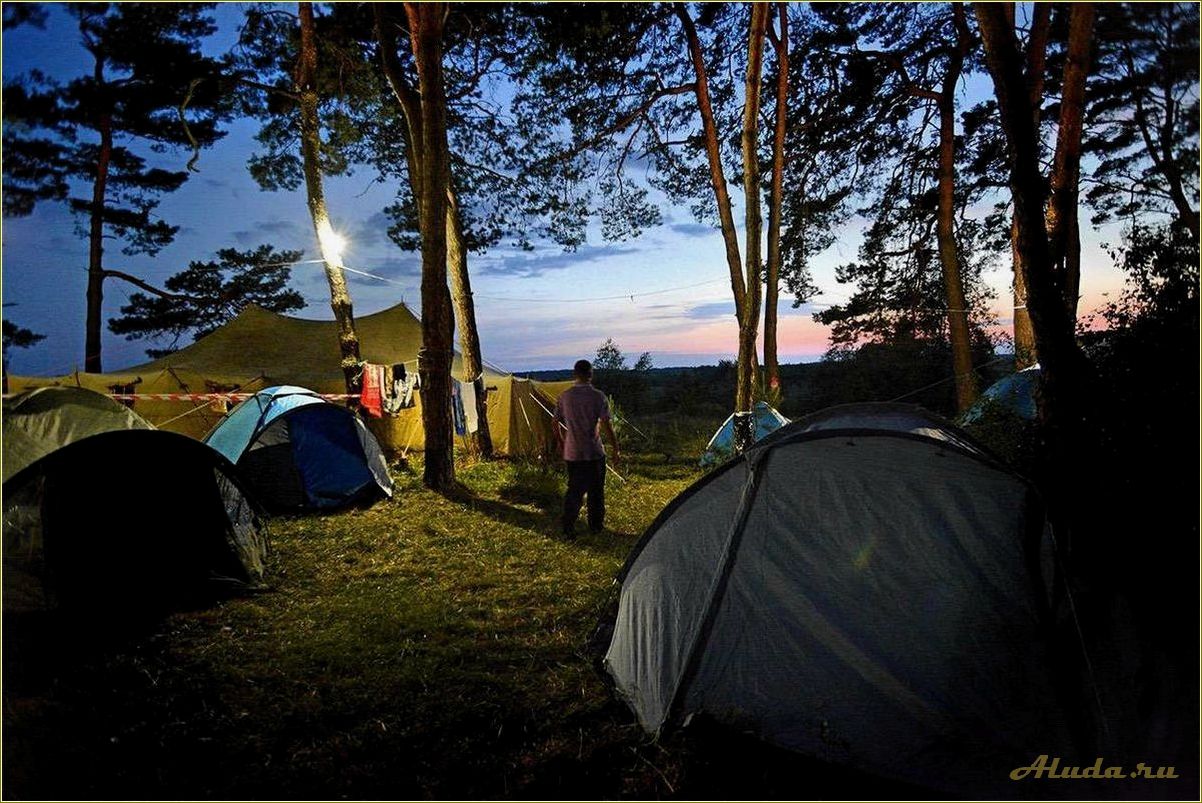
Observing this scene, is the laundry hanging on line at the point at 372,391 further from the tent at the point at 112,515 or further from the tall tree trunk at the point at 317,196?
the tent at the point at 112,515

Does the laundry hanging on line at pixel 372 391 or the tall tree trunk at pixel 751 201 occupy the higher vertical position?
the tall tree trunk at pixel 751 201

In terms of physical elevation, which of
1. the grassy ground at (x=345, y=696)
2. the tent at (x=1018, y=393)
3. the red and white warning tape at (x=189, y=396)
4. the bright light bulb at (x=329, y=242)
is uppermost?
the bright light bulb at (x=329, y=242)

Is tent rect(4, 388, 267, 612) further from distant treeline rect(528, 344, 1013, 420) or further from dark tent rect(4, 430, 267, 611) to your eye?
distant treeline rect(528, 344, 1013, 420)

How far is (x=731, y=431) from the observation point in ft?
35.4

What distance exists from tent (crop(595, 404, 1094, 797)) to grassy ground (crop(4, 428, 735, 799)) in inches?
20.2

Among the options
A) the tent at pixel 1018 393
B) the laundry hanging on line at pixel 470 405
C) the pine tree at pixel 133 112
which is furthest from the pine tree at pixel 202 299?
the tent at pixel 1018 393

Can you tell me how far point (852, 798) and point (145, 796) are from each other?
121 inches

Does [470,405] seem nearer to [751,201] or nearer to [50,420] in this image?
[751,201]

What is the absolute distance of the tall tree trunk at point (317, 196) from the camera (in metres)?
10.3

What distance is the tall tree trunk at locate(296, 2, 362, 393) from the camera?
10258 millimetres

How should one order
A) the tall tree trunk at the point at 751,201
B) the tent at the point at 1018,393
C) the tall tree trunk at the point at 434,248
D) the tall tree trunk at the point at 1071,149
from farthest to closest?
1. the tall tree trunk at the point at 751,201
2. the tall tree trunk at the point at 434,248
3. the tent at the point at 1018,393
4. the tall tree trunk at the point at 1071,149

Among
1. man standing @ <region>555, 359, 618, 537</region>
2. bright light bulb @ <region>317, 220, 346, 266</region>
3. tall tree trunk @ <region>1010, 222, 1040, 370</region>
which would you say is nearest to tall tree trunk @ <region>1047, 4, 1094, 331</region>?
tall tree trunk @ <region>1010, 222, 1040, 370</region>

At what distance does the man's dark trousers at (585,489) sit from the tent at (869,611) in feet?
10.7

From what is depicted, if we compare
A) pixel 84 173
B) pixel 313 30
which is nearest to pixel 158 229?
pixel 84 173
